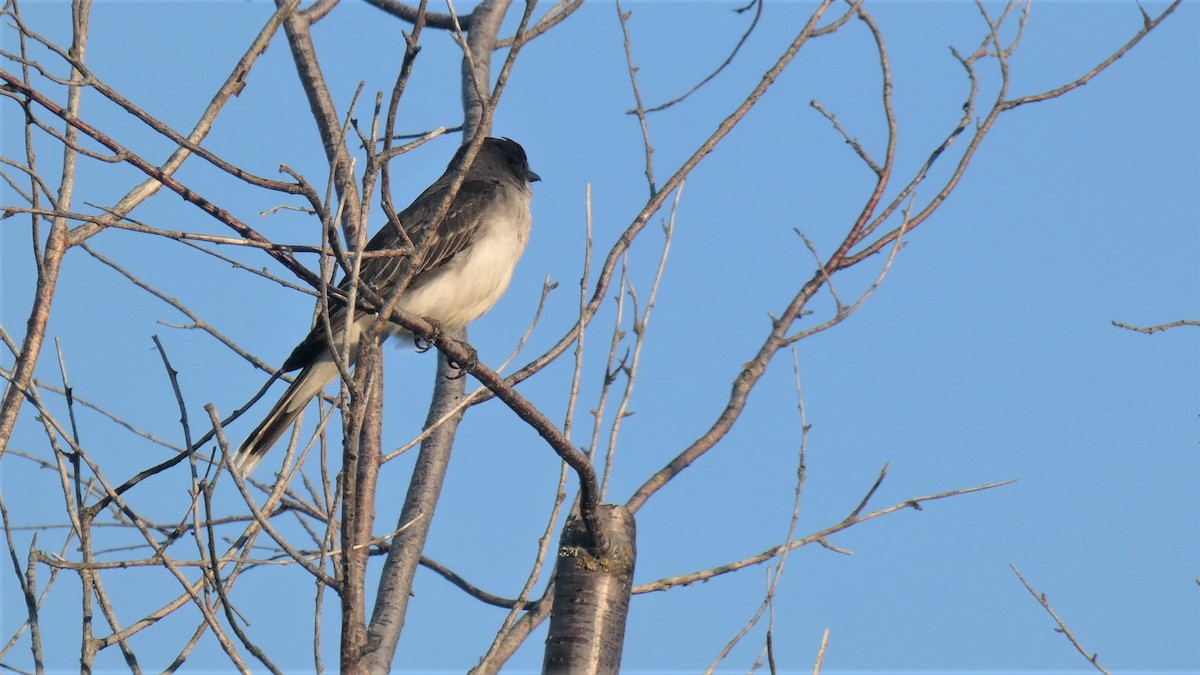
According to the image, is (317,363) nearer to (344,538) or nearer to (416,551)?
(416,551)

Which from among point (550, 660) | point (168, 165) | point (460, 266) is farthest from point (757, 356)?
point (168, 165)

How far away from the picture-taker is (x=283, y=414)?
6.34 metres

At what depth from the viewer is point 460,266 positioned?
265 inches

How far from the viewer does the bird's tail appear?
618 centimetres

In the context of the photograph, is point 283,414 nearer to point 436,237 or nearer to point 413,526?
point 413,526

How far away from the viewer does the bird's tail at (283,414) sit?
243 inches

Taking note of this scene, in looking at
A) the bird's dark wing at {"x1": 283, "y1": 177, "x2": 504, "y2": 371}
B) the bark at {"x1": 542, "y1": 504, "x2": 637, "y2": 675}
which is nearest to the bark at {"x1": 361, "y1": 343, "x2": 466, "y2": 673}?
the bird's dark wing at {"x1": 283, "y1": 177, "x2": 504, "y2": 371}

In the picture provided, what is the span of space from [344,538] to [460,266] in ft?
12.8

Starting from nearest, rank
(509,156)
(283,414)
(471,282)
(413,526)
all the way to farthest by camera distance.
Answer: (413,526), (283,414), (471,282), (509,156)

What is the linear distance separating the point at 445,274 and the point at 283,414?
1.14 meters

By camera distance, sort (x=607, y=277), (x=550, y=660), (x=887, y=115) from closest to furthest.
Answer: (x=550, y=660)
(x=607, y=277)
(x=887, y=115)

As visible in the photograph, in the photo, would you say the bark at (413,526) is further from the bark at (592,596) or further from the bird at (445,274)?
the bark at (592,596)

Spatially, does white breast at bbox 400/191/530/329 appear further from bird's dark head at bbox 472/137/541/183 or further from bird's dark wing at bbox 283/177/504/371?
bird's dark head at bbox 472/137/541/183

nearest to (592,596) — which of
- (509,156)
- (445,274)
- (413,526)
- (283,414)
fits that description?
(413,526)
